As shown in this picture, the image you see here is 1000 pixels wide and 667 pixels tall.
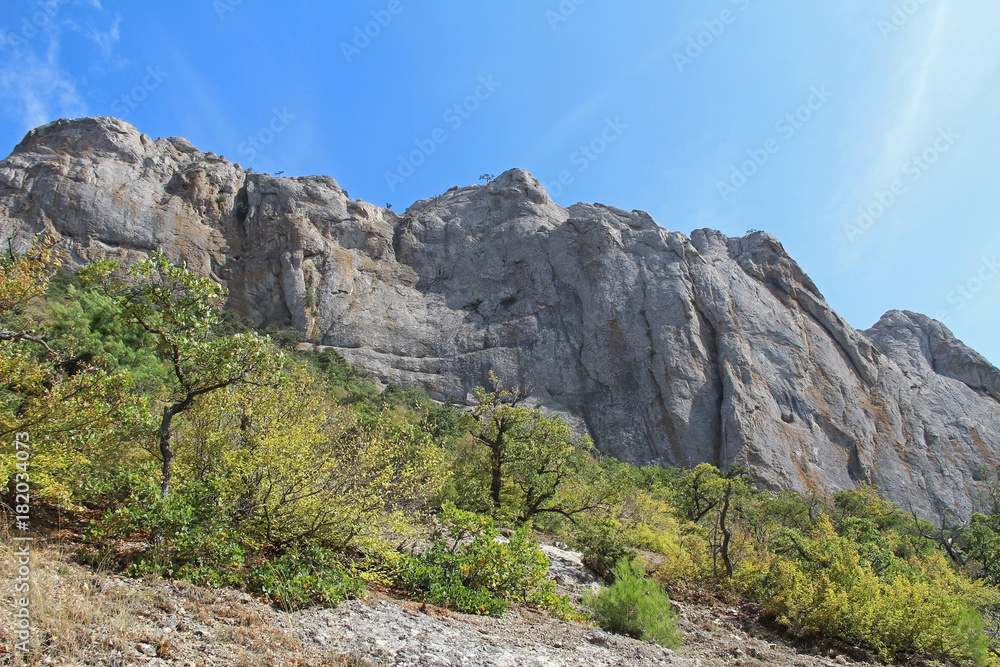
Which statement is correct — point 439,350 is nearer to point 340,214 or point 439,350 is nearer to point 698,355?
point 340,214

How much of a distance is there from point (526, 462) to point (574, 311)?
41057 mm

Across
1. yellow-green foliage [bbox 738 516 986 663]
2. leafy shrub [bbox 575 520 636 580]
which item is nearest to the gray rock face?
yellow-green foliage [bbox 738 516 986 663]

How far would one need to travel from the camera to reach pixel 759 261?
59.9 m

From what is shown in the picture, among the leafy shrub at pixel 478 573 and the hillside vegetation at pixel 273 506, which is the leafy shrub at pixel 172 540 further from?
the leafy shrub at pixel 478 573

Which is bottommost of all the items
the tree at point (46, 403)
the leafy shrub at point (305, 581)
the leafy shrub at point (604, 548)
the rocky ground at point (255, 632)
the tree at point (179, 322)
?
the rocky ground at point (255, 632)

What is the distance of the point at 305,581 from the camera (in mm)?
6164

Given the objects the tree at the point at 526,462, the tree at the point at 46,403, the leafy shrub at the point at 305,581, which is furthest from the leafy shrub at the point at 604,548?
the tree at the point at 46,403

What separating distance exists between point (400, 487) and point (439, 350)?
45.8 m

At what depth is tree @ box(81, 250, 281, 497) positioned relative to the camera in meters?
6.66

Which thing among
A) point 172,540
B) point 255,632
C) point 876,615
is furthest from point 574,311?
point 255,632

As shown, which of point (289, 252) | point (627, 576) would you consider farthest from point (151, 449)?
point (289, 252)

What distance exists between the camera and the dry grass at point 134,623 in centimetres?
399

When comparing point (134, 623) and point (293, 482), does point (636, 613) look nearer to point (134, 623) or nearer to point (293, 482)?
point (293, 482)

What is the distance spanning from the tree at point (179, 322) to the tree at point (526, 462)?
8675 millimetres
